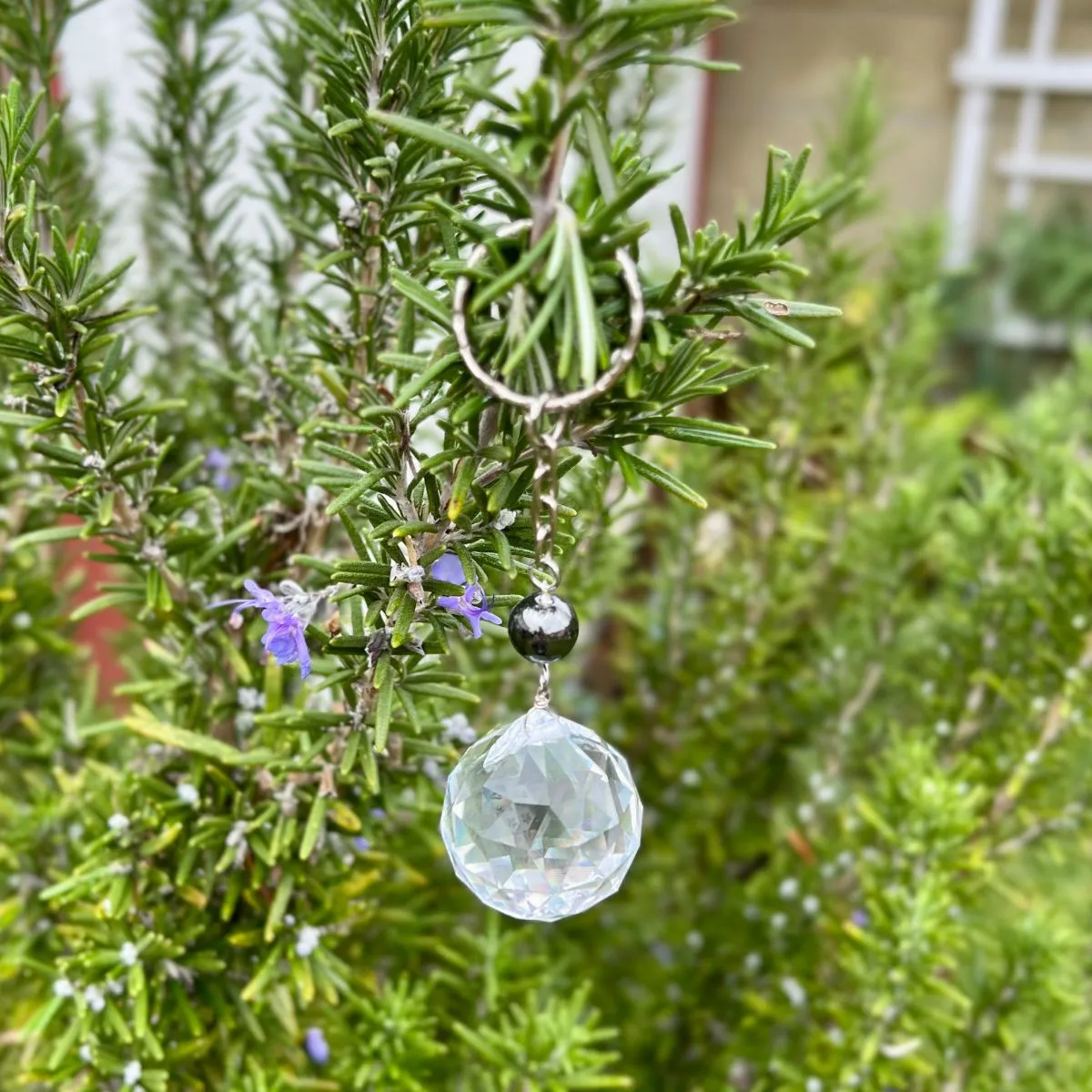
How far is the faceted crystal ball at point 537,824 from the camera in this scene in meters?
0.41

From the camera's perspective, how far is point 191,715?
1.97ft

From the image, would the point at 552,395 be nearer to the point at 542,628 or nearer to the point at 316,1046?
the point at 542,628

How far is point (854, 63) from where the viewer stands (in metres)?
2.58

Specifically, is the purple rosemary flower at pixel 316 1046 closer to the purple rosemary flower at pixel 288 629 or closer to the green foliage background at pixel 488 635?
the green foliage background at pixel 488 635

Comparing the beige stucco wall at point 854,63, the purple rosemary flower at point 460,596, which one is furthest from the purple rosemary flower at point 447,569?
the beige stucco wall at point 854,63

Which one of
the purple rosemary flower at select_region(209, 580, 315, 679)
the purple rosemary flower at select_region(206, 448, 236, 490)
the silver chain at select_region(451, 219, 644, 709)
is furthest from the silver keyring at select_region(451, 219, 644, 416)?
the purple rosemary flower at select_region(206, 448, 236, 490)

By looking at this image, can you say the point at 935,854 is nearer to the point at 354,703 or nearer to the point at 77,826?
the point at 354,703

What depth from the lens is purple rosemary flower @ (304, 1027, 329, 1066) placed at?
62 centimetres

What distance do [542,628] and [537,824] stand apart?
0.26ft

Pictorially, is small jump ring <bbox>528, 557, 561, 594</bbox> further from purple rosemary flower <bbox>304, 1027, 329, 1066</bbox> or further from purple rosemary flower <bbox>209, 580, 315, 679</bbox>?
purple rosemary flower <bbox>304, 1027, 329, 1066</bbox>

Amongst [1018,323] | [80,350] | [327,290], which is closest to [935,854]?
[80,350]

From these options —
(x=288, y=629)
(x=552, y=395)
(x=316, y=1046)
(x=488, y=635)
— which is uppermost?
(x=552, y=395)

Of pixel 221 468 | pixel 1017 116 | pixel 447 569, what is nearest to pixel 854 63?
pixel 1017 116

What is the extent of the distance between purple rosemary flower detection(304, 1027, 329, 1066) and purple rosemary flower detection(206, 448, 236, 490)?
362 millimetres
